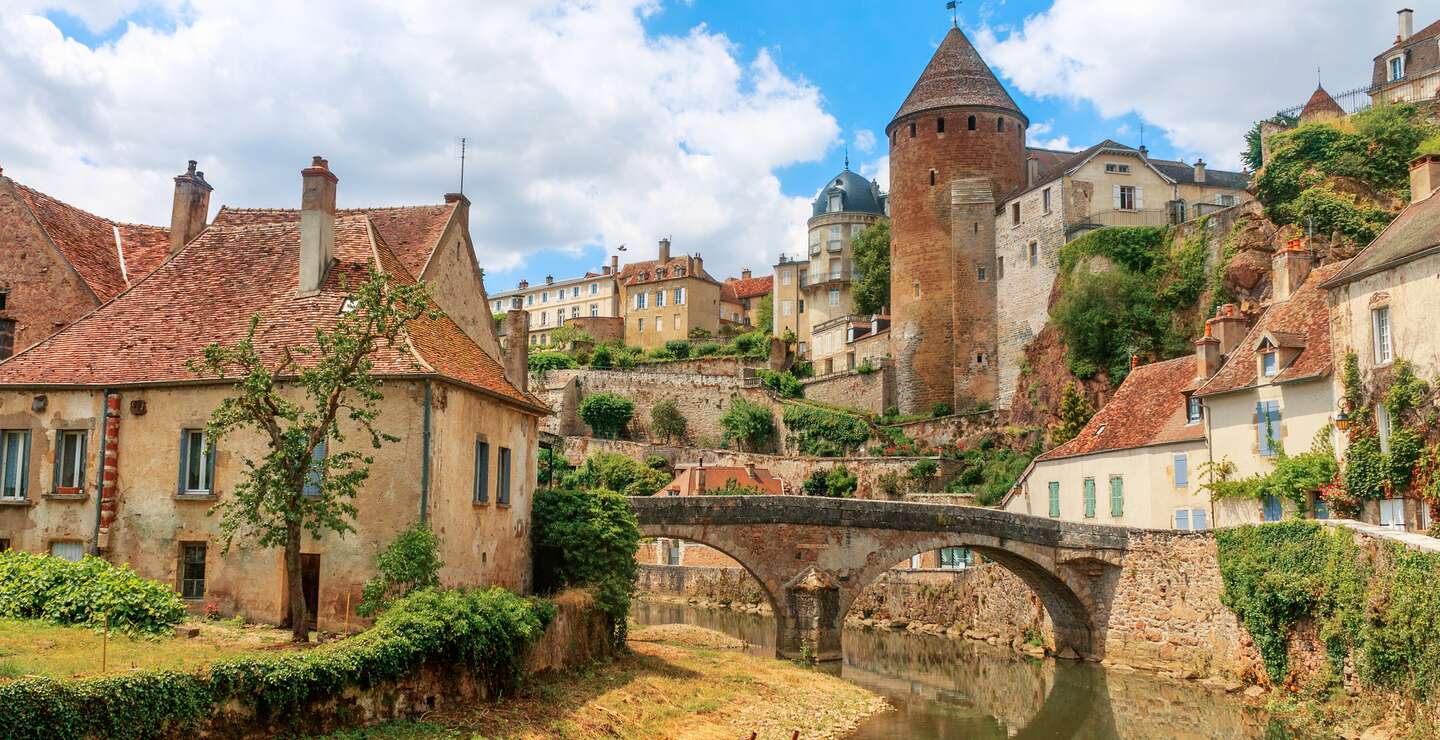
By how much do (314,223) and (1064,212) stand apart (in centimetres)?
3823

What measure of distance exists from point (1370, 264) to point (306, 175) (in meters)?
20.1

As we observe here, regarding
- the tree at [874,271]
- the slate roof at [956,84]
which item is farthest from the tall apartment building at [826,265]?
the slate roof at [956,84]

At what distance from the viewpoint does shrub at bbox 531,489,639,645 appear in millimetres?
22078

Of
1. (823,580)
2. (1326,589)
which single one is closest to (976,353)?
(823,580)

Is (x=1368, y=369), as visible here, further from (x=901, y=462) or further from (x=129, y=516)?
(x=901, y=462)

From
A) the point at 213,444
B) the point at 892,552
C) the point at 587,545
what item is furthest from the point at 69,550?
the point at 892,552

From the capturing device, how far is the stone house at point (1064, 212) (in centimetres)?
5025

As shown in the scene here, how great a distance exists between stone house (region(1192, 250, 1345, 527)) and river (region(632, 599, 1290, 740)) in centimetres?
518

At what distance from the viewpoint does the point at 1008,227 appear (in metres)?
54.4

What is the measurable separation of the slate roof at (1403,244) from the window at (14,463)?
24.2 metres

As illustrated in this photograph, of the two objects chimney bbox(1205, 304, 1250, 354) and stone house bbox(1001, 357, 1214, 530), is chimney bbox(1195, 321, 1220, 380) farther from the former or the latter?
stone house bbox(1001, 357, 1214, 530)

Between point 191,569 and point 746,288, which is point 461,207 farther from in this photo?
point 746,288

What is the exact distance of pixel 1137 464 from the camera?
103 ft

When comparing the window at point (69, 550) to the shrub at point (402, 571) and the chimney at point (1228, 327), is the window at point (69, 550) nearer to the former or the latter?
the shrub at point (402, 571)
